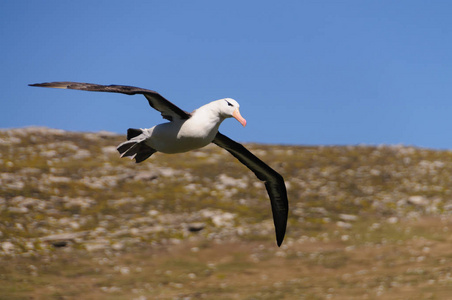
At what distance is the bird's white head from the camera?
1052 centimetres

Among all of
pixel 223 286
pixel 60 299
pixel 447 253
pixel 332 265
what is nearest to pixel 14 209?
pixel 60 299

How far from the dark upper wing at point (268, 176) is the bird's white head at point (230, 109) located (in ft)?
6.65

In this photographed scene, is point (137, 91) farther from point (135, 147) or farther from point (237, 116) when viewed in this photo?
point (135, 147)

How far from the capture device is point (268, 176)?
13734 millimetres

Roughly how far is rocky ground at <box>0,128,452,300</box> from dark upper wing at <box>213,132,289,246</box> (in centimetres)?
537

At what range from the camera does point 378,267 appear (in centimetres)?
2145

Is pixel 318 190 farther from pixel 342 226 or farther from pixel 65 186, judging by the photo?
pixel 65 186

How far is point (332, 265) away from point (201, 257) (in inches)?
173

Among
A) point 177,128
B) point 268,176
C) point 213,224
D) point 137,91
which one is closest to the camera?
point 137,91

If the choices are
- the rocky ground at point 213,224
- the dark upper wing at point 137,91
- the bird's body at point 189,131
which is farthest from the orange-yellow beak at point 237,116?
the rocky ground at point 213,224

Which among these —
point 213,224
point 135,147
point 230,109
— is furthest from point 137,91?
point 213,224

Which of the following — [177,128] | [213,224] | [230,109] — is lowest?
[177,128]

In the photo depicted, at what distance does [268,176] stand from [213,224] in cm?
1168

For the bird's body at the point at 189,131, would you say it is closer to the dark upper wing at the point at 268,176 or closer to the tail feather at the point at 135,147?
the tail feather at the point at 135,147
